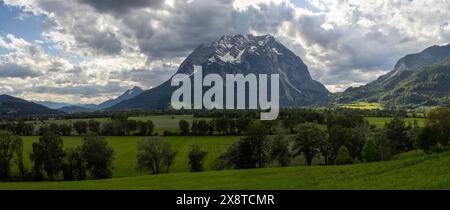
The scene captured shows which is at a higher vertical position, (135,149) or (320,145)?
(320,145)

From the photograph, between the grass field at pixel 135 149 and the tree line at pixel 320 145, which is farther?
the grass field at pixel 135 149

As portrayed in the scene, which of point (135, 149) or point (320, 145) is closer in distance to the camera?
point (320, 145)

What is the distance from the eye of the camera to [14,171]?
109125 millimetres

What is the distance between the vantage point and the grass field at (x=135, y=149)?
115m

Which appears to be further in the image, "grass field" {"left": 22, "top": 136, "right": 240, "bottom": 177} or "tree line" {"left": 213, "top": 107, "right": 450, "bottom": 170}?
"grass field" {"left": 22, "top": 136, "right": 240, "bottom": 177}

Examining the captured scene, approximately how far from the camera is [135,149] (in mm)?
140375

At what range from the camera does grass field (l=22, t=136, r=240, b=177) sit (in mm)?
114562

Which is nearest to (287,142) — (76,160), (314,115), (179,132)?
(76,160)
